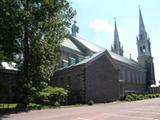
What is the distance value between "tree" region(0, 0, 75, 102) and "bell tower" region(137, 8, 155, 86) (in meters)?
59.2

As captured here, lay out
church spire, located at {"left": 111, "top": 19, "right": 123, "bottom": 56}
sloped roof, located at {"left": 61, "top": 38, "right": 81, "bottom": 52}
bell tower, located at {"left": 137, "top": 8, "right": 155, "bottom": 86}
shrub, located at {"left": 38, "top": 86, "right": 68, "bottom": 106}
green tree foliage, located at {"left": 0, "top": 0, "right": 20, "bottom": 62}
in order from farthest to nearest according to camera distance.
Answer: church spire, located at {"left": 111, "top": 19, "right": 123, "bottom": 56}, bell tower, located at {"left": 137, "top": 8, "right": 155, "bottom": 86}, sloped roof, located at {"left": 61, "top": 38, "right": 81, "bottom": 52}, shrub, located at {"left": 38, "top": 86, "right": 68, "bottom": 106}, green tree foliage, located at {"left": 0, "top": 0, "right": 20, "bottom": 62}

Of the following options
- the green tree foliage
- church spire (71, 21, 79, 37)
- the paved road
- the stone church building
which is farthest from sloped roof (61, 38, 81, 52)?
the paved road

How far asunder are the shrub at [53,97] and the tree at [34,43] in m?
3.05

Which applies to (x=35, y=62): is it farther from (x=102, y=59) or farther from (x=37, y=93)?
(x=102, y=59)

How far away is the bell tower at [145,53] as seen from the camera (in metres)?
85.3

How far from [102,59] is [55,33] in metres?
15.3

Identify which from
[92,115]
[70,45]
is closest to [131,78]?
[70,45]

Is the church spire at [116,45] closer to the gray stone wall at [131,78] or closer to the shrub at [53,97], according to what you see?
the gray stone wall at [131,78]

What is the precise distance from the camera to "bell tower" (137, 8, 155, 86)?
280 ft

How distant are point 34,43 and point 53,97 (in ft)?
24.8

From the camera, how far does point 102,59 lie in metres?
45.0

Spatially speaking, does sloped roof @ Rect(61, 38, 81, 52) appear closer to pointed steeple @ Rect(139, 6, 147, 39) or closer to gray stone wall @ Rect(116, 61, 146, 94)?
gray stone wall @ Rect(116, 61, 146, 94)

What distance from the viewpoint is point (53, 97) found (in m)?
33.4

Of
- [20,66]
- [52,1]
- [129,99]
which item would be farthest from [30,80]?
[129,99]
